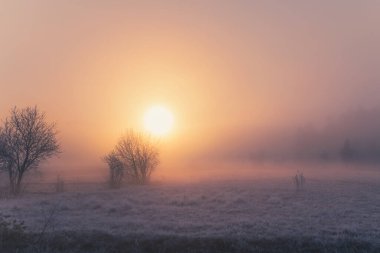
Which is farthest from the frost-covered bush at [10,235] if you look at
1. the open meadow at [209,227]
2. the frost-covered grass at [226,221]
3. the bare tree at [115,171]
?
the bare tree at [115,171]

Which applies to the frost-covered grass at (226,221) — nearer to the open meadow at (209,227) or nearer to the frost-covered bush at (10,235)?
the open meadow at (209,227)

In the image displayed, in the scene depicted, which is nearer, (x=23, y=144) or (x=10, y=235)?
(x=10, y=235)

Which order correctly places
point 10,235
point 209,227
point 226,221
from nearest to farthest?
point 10,235, point 209,227, point 226,221

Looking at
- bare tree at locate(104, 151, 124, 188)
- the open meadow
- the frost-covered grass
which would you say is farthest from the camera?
bare tree at locate(104, 151, 124, 188)

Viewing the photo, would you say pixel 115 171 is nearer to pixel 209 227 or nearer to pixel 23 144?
pixel 23 144

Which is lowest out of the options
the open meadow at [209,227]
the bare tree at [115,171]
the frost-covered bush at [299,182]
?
the open meadow at [209,227]

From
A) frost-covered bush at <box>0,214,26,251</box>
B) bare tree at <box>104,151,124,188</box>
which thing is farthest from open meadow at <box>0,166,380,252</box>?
bare tree at <box>104,151,124,188</box>

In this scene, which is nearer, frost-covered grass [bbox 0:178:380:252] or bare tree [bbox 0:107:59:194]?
frost-covered grass [bbox 0:178:380:252]

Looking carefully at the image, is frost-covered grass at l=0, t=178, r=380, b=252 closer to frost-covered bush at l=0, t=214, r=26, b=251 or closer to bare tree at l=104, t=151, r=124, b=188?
frost-covered bush at l=0, t=214, r=26, b=251

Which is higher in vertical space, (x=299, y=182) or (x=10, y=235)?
(x=299, y=182)

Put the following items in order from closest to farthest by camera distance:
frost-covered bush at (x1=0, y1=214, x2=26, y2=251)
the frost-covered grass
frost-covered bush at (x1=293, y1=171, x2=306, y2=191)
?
frost-covered bush at (x1=0, y1=214, x2=26, y2=251) → the frost-covered grass → frost-covered bush at (x1=293, y1=171, x2=306, y2=191)

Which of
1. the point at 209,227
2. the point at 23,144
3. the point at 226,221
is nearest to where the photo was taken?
the point at 209,227

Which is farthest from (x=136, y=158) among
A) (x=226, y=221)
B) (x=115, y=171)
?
(x=226, y=221)

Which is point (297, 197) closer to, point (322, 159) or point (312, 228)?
point (312, 228)
